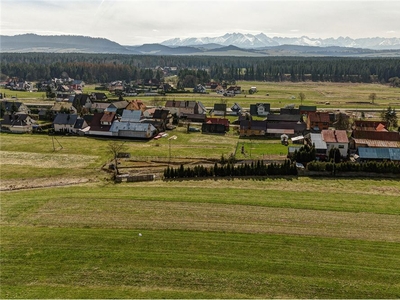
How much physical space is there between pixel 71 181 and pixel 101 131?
20.1 m

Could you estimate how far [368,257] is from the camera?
20.0m

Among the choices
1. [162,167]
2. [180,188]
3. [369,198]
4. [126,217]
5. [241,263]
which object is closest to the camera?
[241,263]

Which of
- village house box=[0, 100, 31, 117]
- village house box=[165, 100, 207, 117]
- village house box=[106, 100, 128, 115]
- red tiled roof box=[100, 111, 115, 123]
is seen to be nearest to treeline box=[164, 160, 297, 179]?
red tiled roof box=[100, 111, 115, 123]

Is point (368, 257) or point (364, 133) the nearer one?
point (368, 257)

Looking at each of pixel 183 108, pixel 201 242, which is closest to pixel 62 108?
pixel 183 108

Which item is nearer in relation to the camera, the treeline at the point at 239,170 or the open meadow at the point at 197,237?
the open meadow at the point at 197,237

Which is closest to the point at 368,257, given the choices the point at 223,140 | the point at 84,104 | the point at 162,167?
the point at 162,167

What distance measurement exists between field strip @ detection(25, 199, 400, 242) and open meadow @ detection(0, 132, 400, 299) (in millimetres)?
77

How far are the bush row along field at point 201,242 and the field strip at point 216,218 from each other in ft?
0.25

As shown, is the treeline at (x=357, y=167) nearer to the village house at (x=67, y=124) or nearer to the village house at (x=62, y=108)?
the village house at (x=67, y=124)

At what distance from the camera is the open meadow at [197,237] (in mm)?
17484

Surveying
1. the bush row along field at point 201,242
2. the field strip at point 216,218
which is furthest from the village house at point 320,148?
the field strip at point 216,218

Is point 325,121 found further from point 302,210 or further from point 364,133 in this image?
point 302,210

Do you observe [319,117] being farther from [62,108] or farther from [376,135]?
[62,108]
